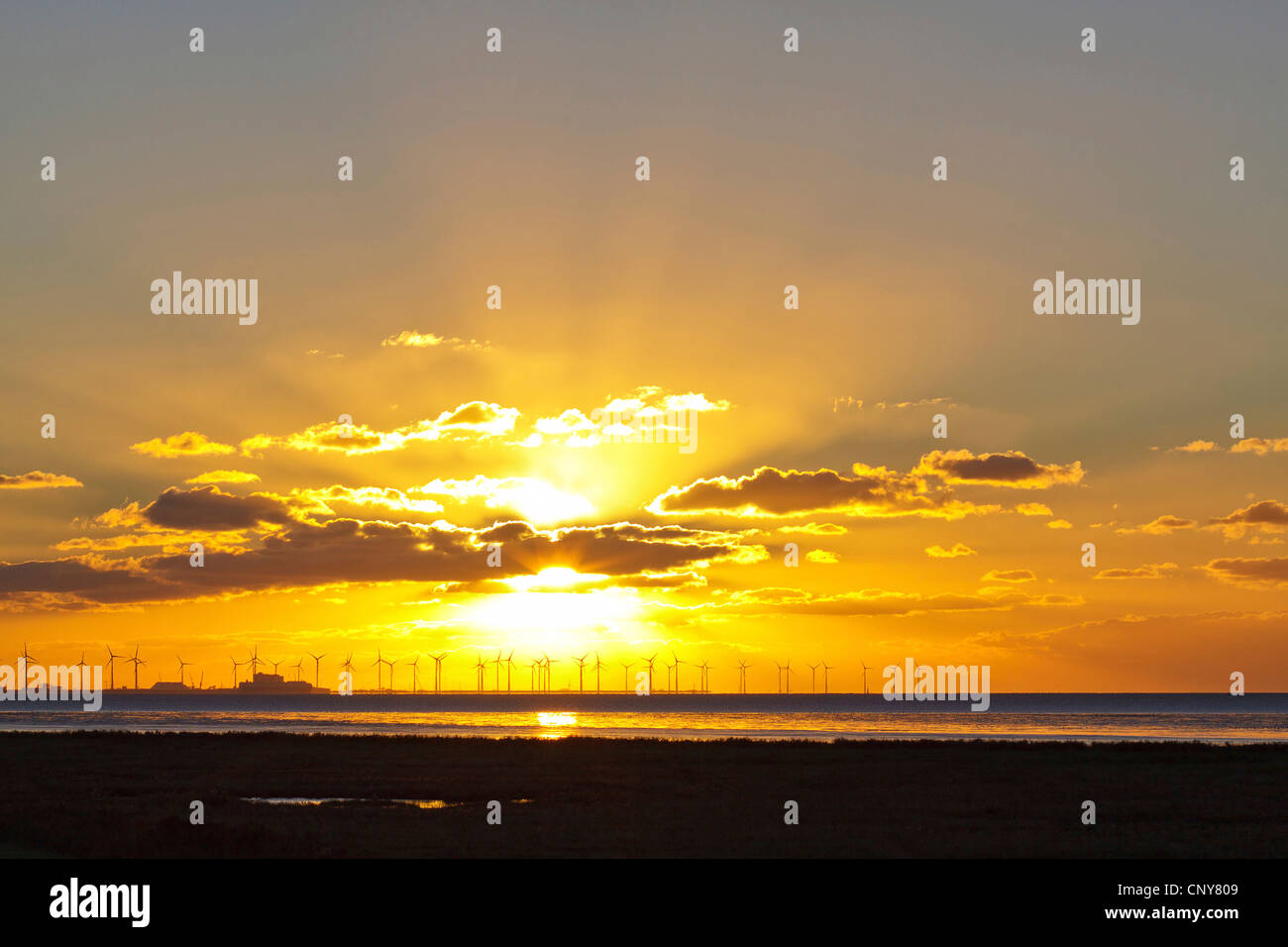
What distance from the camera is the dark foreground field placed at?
39.8 meters

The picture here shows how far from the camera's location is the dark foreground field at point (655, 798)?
131 ft

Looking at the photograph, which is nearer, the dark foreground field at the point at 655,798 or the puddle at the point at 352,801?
the dark foreground field at the point at 655,798

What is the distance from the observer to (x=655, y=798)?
54969mm

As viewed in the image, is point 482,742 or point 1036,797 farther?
point 482,742

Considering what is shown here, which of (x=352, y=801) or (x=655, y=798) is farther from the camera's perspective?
(x=655, y=798)

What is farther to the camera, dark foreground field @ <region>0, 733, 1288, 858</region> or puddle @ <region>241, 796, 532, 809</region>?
puddle @ <region>241, 796, 532, 809</region>

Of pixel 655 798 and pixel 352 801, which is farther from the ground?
pixel 352 801
